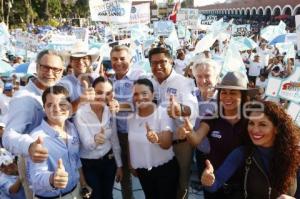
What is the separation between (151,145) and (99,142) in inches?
15.7

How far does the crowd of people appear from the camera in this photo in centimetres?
217

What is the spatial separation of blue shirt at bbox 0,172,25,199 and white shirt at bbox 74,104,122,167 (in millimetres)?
722

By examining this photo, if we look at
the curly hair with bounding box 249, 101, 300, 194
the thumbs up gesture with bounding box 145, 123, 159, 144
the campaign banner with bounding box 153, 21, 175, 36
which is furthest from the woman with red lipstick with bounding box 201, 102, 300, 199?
the campaign banner with bounding box 153, 21, 175, 36

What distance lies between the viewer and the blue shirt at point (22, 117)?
2.41m

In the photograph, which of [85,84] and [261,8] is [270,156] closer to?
[85,84]

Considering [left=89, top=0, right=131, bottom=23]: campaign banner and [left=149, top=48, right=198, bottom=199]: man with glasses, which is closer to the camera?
[left=149, top=48, right=198, bottom=199]: man with glasses

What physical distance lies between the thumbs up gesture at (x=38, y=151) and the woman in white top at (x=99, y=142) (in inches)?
21.7

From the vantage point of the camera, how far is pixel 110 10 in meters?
8.66

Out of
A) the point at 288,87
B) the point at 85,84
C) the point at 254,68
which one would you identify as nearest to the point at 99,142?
the point at 85,84

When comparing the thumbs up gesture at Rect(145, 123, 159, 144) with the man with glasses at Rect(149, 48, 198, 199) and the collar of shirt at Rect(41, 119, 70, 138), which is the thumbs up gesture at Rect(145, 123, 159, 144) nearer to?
the man with glasses at Rect(149, 48, 198, 199)

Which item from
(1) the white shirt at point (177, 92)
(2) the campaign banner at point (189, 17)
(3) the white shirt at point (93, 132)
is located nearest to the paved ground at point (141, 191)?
(3) the white shirt at point (93, 132)

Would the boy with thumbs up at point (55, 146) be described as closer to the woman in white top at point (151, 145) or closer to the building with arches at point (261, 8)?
the woman in white top at point (151, 145)

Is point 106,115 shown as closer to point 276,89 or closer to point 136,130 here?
point 136,130

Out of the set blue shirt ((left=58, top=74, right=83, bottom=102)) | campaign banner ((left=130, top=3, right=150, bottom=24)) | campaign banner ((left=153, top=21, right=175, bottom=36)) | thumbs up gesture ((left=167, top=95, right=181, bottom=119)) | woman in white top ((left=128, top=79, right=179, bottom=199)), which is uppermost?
campaign banner ((left=130, top=3, right=150, bottom=24))
